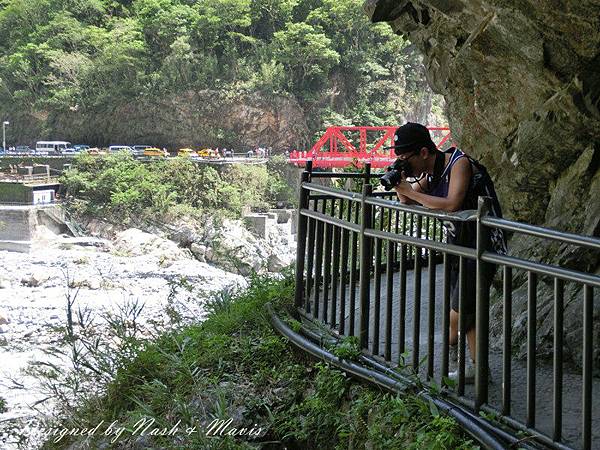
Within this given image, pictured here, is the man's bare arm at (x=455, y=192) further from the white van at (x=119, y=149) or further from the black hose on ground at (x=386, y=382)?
the white van at (x=119, y=149)

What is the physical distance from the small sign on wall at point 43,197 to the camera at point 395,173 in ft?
115

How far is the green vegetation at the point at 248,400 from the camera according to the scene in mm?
3102

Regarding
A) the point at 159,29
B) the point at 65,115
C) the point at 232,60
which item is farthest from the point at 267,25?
the point at 65,115

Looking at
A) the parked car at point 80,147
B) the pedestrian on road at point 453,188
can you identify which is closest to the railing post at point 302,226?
the pedestrian on road at point 453,188

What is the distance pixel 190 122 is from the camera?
44.3 meters

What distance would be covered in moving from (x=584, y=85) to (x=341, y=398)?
2.99m

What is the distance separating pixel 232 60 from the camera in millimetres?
44062

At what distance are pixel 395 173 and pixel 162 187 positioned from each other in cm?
3500

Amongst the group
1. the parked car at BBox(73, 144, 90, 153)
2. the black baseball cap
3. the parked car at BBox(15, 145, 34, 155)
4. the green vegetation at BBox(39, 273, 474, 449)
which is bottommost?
the parked car at BBox(15, 145, 34, 155)

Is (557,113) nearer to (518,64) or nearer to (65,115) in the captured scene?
(518,64)

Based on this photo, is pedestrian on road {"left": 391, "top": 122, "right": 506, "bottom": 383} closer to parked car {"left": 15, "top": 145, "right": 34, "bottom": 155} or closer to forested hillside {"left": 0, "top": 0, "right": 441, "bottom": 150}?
forested hillside {"left": 0, "top": 0, "right": 441, "bottom": 150}

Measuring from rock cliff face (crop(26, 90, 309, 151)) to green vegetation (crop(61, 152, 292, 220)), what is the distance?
217 inches

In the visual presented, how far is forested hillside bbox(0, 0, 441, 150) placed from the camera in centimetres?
4316

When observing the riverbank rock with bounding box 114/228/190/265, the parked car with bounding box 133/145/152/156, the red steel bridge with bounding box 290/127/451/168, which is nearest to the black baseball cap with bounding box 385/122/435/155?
the riverbank rock with bounding box 114/228/190/265
